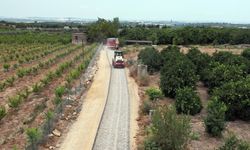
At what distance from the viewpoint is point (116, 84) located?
1416 inches

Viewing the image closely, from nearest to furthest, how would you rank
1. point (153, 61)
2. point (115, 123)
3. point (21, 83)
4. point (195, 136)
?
1. point (195, 136)
2. point (115, 123)
3. point (21, 83)
4. point (153, 61)

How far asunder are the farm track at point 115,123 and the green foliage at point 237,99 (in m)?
6.02

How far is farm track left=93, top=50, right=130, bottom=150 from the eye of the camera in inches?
768

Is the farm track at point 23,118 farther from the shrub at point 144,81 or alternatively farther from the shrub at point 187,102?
the shrub at point 187,102

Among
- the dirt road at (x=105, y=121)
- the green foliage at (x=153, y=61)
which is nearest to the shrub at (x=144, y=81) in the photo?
the dirt road at (x=105, y=121)

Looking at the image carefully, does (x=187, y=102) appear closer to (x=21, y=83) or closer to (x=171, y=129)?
(x=171, y=129)

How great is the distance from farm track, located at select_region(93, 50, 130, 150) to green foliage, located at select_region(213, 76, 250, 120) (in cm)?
602

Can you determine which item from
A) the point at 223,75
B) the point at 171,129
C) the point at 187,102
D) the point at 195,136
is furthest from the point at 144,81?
the point at 171,129

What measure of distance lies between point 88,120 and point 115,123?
170 centimetres

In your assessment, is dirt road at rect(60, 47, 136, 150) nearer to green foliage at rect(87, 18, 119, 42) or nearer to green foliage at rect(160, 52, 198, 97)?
green foliage at rect(160, 52, 198, 97)

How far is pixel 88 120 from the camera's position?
23734 millimetres

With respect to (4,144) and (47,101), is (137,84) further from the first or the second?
(4,144)

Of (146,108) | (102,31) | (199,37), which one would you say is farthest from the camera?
(102,31)

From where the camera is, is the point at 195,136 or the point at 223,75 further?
the point at 223,75
